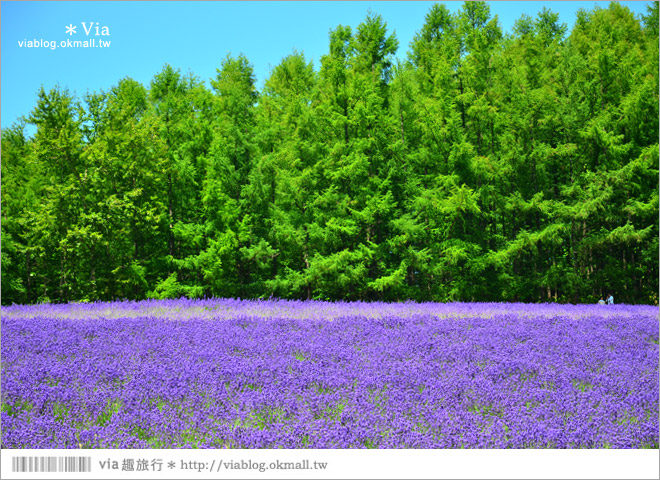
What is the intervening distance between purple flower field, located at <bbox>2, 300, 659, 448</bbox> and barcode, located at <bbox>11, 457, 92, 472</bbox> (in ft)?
2.11

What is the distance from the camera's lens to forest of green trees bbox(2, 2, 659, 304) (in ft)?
64.3

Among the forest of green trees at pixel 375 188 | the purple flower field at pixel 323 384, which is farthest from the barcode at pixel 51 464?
the forest of green trees at pixel 375 188

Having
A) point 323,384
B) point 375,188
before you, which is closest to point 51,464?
point 323,384

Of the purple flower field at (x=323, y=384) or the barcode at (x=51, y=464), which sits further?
the purple flower field at (x=323, y=384)

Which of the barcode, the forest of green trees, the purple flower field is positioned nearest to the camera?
the barcode

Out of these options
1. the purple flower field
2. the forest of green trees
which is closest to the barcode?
the purple flower field

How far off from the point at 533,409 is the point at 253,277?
18.3 m

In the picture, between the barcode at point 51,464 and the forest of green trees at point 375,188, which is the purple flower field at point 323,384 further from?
the forest of green trees at point 375,188

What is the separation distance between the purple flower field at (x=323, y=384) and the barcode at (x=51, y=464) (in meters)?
0.64

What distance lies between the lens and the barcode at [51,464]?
3.06m

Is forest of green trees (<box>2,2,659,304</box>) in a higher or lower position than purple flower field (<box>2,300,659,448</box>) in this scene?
higher

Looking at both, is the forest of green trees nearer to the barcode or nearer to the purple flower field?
the purple flower field

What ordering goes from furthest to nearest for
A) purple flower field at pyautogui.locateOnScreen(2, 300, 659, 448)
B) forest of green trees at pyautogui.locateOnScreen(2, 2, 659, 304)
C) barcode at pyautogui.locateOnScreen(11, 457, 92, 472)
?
forest of green trees at pyautogui.locateOnScreen(2, 2, 659, 304) → purple flower field at pyautogui.locateOnScreen(2, 300, 659, 448) → barcode at pyautogui.locateOnScreen(11, 457, 92, 472)

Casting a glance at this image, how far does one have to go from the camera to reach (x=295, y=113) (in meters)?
22.9
